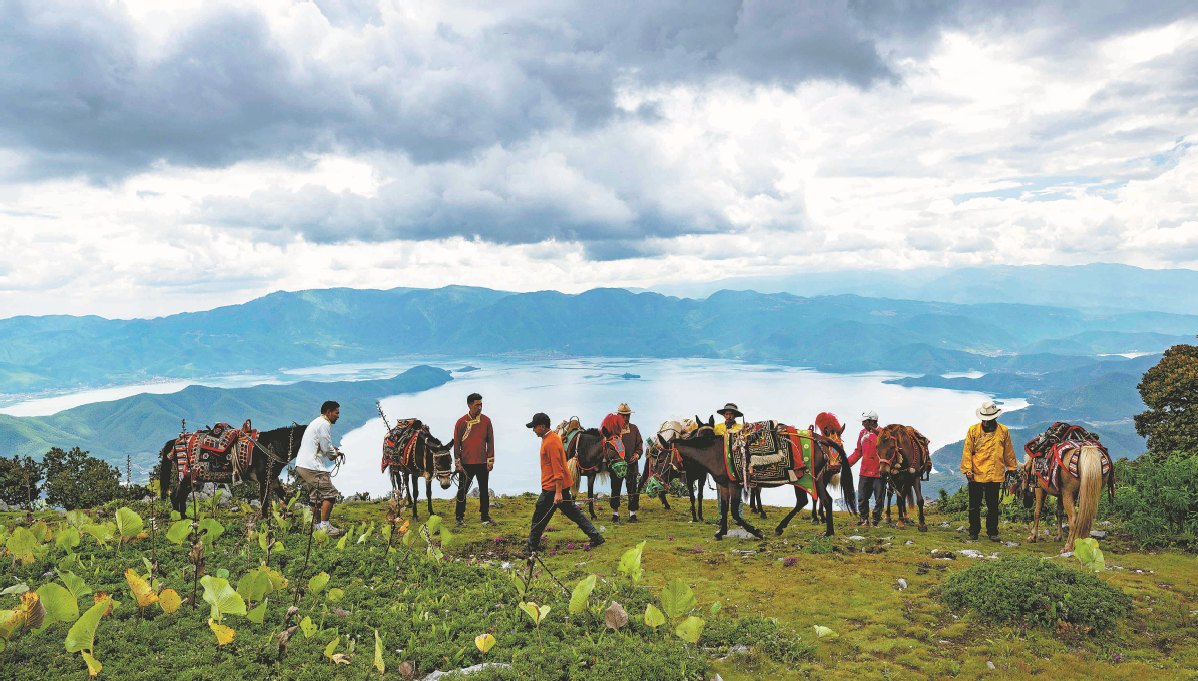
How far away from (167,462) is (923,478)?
48.8 ft

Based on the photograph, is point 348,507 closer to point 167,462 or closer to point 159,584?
point 167,462

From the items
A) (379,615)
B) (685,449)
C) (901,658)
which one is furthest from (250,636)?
(685,449)

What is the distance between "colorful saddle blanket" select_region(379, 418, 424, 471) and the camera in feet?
43.6

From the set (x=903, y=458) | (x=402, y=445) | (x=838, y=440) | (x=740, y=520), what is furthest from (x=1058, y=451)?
(x=402, y=445)

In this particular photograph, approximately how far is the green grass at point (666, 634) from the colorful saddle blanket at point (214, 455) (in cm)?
188

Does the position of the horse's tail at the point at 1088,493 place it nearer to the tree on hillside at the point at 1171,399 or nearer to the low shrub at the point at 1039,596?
the low shrub at the point at 1039,596

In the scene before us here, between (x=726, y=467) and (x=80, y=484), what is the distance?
1541cm

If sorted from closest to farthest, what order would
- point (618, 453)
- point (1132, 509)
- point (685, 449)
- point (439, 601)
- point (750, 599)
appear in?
point (439, 601) < point (750, 599) < point (1132, 509) < point (685, 449) < point (618, 453)

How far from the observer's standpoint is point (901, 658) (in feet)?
19.9

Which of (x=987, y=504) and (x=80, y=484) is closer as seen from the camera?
(x=987, y=504)

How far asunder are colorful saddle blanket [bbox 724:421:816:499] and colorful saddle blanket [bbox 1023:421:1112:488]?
12.0 feet

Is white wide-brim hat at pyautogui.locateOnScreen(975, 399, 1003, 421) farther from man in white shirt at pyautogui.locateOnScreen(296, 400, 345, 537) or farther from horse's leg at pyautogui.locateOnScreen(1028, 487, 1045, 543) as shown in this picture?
man in white shirt at pyautogui.locateOnScreen(296, 400, 345, 537)

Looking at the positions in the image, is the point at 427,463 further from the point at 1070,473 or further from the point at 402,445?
the point at 1070,473

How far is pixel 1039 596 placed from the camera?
6738mm
